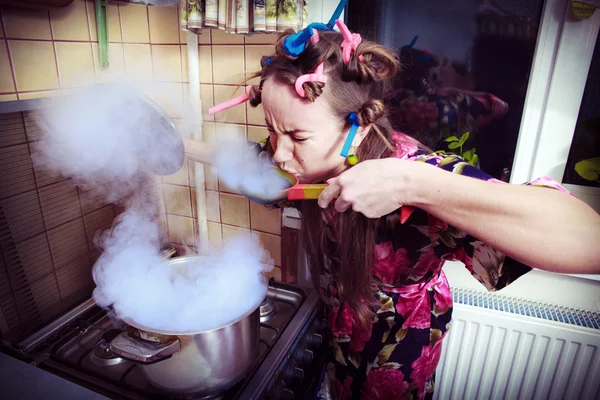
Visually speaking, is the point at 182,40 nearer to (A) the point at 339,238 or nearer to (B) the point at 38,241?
(B) the point at 38,241

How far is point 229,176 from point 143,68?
0.65 m

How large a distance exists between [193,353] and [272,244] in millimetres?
732

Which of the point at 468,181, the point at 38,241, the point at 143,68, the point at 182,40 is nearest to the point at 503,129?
the point at 468,181

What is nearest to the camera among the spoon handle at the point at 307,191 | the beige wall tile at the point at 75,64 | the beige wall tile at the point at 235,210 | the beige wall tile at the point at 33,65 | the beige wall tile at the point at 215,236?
the spoon handle at the point at 307,191

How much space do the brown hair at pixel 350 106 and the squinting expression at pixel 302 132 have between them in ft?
0.07

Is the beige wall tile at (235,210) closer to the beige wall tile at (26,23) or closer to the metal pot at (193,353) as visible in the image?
the metal pot at (193,353)

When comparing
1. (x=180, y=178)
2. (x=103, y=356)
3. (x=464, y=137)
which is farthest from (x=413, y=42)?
(x=103, y=356)

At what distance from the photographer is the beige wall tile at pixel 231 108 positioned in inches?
56.4

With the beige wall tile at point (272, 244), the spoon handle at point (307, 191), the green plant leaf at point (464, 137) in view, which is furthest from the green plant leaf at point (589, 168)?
the beige wall tile at point (272, 244)

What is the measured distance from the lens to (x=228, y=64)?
1403 millimetres

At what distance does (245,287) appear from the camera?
1128 millimetres

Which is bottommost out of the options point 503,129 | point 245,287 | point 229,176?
point 245,287

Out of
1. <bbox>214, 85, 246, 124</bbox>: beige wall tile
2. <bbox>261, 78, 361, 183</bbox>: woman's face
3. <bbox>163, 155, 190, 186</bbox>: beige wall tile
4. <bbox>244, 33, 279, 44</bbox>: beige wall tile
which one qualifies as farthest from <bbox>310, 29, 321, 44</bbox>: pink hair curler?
<bbox>163, 155, 190, 186</bbox>: beige wall tile

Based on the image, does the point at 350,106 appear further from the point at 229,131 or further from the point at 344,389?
the point at 344,389
